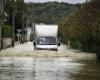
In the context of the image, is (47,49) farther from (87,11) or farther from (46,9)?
(46,9)

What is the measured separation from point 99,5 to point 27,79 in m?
16.6

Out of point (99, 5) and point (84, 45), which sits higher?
point (99, 5)

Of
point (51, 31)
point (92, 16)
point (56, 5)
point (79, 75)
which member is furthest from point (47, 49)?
point (56, 5)

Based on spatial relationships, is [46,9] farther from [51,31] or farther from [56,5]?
[51,31]

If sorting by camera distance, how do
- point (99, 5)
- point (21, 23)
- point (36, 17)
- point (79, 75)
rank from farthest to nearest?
point (36, 17) < point (21, 23) < point (99, 5) < point (79, 75)

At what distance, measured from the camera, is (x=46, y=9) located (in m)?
140

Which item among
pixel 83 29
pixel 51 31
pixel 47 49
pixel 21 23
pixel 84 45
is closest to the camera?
pixel 83 29

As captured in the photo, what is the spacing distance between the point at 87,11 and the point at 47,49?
920 centimetres

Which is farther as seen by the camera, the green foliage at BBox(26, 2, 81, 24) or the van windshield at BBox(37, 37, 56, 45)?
the green foliage at BBox(26, 2, 81, 24)

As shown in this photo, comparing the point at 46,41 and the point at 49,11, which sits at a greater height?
the point at 49,11

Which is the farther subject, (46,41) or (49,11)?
(49,11)

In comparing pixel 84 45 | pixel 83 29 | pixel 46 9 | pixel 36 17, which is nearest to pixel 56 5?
pixel 46 9

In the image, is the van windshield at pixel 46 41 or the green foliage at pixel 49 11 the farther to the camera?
the green foliage at pixel 49 11

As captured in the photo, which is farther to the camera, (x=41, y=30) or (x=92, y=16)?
(x=41, y=30)
